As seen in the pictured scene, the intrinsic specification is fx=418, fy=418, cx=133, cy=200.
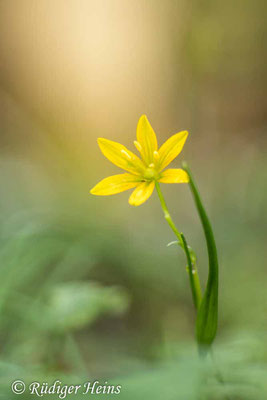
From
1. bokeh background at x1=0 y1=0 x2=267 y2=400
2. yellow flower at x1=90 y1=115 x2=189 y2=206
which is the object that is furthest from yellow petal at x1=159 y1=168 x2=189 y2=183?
bokeh background at x1=0 y1=0 x2=267 y2=400

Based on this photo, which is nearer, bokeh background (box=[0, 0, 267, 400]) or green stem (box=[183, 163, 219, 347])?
green stem (box=[183, 163, 219, 347])

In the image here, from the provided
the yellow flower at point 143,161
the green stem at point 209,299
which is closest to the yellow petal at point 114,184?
the yellow flower at point 143,161

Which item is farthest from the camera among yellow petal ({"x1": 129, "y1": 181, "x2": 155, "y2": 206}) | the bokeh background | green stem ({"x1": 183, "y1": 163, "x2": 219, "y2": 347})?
the bokeh background

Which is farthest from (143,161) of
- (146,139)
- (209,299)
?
(209,299)

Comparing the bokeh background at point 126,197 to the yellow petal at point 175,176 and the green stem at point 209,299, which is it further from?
the yellow petal at point 175,176

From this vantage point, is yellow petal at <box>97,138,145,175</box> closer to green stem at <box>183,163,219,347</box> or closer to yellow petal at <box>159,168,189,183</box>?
yellow petal at <box>159,168,189,183</box>

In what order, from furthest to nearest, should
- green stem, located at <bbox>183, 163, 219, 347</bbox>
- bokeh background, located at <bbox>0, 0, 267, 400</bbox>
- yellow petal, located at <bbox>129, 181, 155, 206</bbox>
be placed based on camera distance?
bokeh background, located at <bbox>0, 0, 267, 400</bbox>
yellow petal, located at <bbox>129, 181, 155, 206</bbox>
green stem, located at <bbox>183, 163, 219, 347</bbox>

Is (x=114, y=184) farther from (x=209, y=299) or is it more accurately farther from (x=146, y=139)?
(x=209, y=299)

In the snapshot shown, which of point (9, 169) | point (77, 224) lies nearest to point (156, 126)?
point (9, 169)
